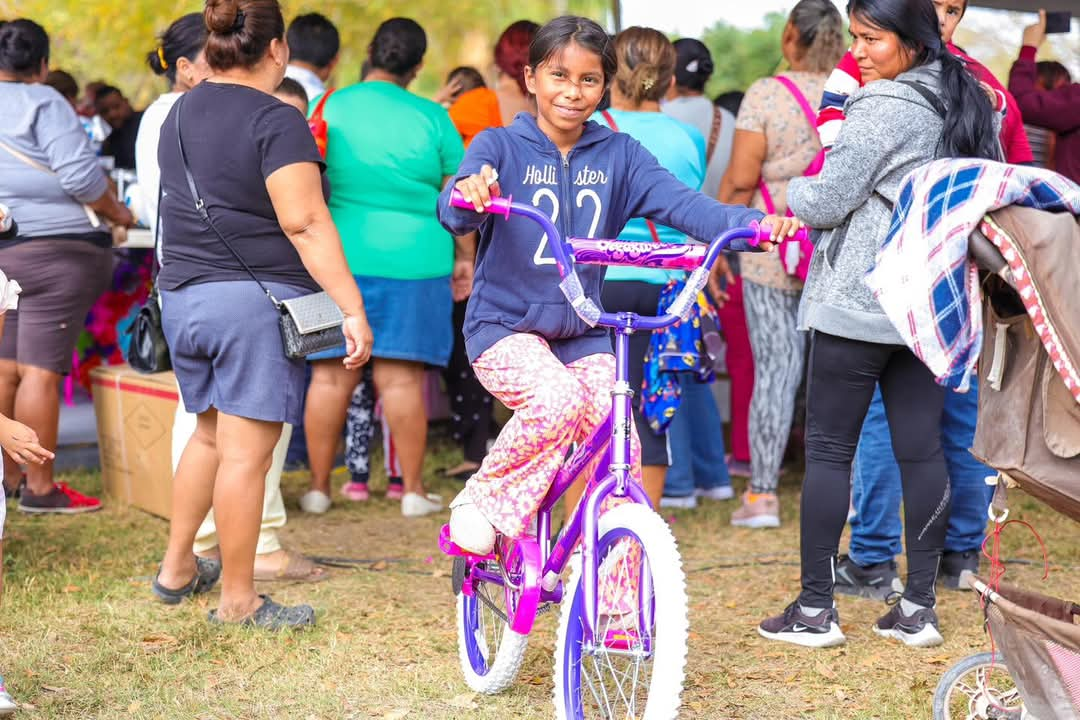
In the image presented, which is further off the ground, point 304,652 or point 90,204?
point 90,204

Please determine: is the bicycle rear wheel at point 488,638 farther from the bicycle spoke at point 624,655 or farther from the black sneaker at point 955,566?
the black sneaker at point 955,566

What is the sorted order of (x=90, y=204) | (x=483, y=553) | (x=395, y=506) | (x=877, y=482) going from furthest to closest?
(x=395, y=506)
(x=90, y=204)
(x=877, y=482)
(x=483, y=553)

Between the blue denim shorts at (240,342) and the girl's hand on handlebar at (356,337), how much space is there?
0.88ft

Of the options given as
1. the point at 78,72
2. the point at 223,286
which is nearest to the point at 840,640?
the point at 223,286

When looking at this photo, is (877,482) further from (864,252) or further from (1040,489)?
(1040,489)

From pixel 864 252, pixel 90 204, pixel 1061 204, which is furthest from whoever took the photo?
pixel 90 204

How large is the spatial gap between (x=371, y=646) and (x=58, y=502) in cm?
239

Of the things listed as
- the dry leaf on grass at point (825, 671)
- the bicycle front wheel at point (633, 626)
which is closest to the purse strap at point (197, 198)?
the bicycle front wheel at point (633, 626)

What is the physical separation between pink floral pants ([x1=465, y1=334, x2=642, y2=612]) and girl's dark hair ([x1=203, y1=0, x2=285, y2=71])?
4.22ft

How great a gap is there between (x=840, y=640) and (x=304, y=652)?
1588mm

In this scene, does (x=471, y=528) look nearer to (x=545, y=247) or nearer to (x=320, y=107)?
(x=545, y=247)

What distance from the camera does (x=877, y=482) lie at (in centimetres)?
468

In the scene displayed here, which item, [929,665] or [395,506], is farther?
[395,506]

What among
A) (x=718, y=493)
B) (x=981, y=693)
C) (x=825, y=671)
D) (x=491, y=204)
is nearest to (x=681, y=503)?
(x=718, y=493)
